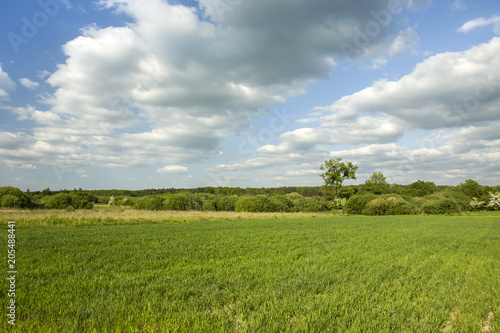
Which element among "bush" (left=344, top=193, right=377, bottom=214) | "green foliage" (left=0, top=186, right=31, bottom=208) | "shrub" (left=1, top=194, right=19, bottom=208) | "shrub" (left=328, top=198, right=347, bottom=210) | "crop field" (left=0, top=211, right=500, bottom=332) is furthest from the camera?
"shrub" (left=328, top=198, right=347, bottom=210)

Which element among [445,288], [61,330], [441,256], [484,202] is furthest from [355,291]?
[484,202]

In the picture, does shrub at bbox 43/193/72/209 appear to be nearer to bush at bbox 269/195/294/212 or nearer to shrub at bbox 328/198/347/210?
bush at bbox 269/195/294/212

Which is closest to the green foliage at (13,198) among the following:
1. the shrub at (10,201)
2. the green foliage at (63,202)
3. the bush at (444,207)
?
the shrub at (10,201)

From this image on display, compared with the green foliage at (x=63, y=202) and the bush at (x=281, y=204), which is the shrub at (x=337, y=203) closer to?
the bush at (x=281, y=204)

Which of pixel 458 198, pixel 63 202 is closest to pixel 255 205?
pixel 63 202

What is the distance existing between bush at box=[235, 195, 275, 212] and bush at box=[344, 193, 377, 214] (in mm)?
16624

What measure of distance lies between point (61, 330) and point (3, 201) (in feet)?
182

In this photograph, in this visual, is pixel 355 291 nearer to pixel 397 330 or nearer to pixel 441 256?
pixel 397 330

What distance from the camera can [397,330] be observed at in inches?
157

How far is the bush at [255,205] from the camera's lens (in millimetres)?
58750

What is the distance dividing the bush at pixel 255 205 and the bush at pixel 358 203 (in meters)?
16.6

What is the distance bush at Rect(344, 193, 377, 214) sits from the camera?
164ft

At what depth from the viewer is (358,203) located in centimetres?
5059

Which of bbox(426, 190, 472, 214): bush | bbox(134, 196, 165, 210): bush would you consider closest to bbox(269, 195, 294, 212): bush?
bbox(134, 196, 165, 210): bush
